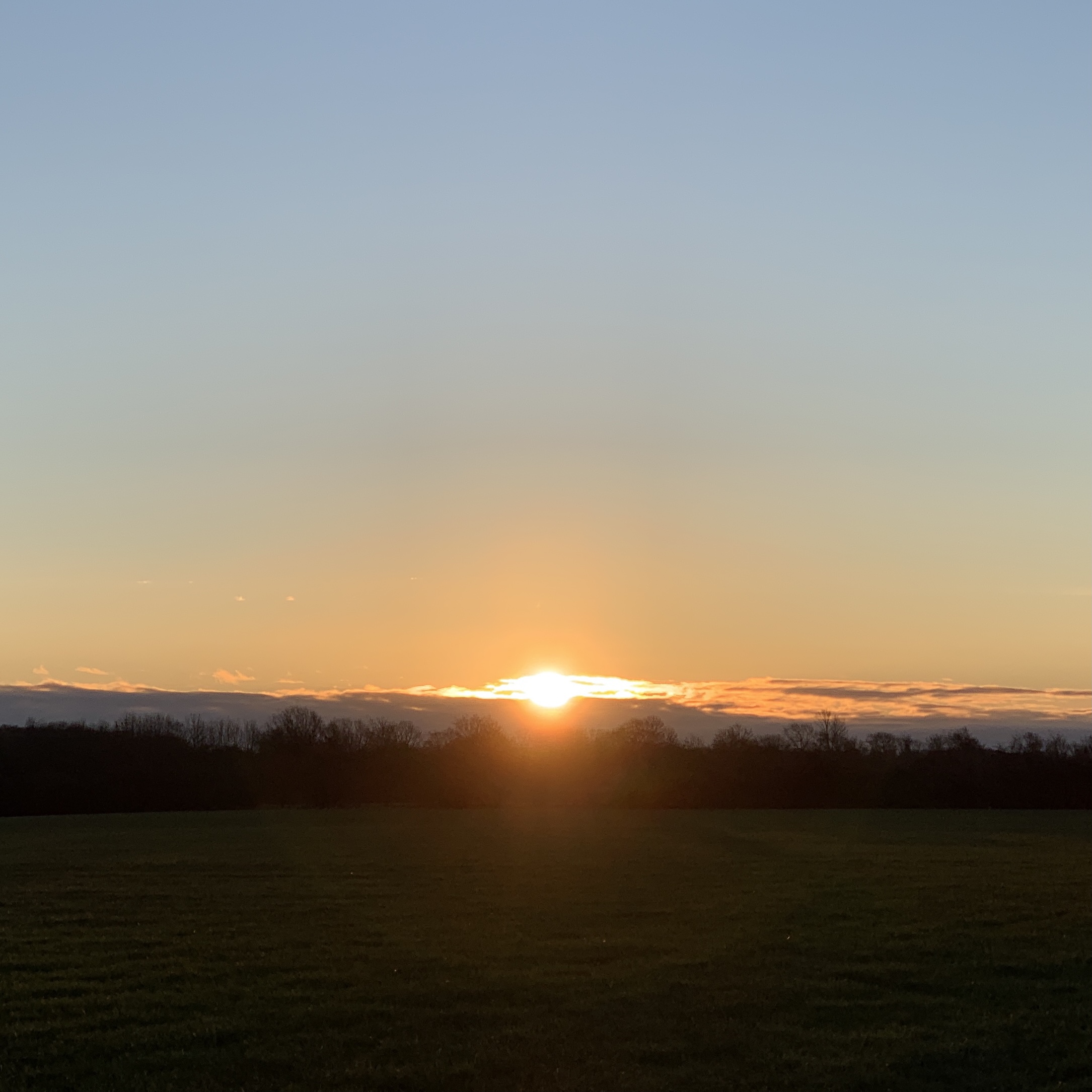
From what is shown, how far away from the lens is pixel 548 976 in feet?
60.7

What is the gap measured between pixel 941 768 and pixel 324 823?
211ft

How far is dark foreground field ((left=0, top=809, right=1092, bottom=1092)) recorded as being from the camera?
43.6 feet

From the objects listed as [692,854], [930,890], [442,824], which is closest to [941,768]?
[442,824]

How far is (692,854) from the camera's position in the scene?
4534 cm

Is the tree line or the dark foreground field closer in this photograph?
the dark foreground field

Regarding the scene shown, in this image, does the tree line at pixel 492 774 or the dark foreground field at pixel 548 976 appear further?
the tree line at pixel 492 774

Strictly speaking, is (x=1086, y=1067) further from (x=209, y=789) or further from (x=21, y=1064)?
(x=209, y=789)

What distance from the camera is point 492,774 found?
107 metres

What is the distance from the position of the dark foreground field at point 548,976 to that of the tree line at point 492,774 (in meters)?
62.4

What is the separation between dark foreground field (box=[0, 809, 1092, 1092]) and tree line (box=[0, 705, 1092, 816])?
62.4m

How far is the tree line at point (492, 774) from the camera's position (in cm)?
10044

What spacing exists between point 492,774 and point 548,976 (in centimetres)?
8999

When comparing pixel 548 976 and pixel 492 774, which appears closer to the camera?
pixel 548 976

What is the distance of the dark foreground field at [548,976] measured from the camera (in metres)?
13.3
